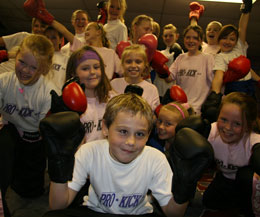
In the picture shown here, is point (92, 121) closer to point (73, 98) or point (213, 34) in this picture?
point (73, 98)

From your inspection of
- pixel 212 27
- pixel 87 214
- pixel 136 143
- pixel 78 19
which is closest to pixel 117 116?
pixel 136 143

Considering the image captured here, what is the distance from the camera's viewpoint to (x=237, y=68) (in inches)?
87.8

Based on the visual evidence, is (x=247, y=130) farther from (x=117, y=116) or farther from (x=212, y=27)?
(x=212, y=27)

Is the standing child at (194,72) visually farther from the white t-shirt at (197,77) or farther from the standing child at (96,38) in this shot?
the standing child at (96,38)

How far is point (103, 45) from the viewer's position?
2561 millimetres

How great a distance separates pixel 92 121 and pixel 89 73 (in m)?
0.34

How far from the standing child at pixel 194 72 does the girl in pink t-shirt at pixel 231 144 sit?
28.2 inches

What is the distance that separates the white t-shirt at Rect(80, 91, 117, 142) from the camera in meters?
1.62

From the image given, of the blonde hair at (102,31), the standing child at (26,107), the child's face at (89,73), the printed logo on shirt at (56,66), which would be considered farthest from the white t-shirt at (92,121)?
the blonde hair at (102,31)

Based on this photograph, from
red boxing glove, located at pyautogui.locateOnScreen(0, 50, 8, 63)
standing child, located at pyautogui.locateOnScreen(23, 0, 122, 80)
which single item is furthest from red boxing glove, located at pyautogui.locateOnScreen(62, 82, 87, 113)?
red boxing glove, located at pyautogui.locateOnScreen(0, 50, 8, 63)

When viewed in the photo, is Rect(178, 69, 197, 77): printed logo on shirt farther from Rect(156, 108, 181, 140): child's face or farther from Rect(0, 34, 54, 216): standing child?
Rect(0, 34, 54, 216): standing child

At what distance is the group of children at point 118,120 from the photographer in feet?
3.55

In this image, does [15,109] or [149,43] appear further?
[149,43]

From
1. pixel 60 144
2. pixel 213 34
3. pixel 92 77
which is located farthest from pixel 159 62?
pixel 60 144
